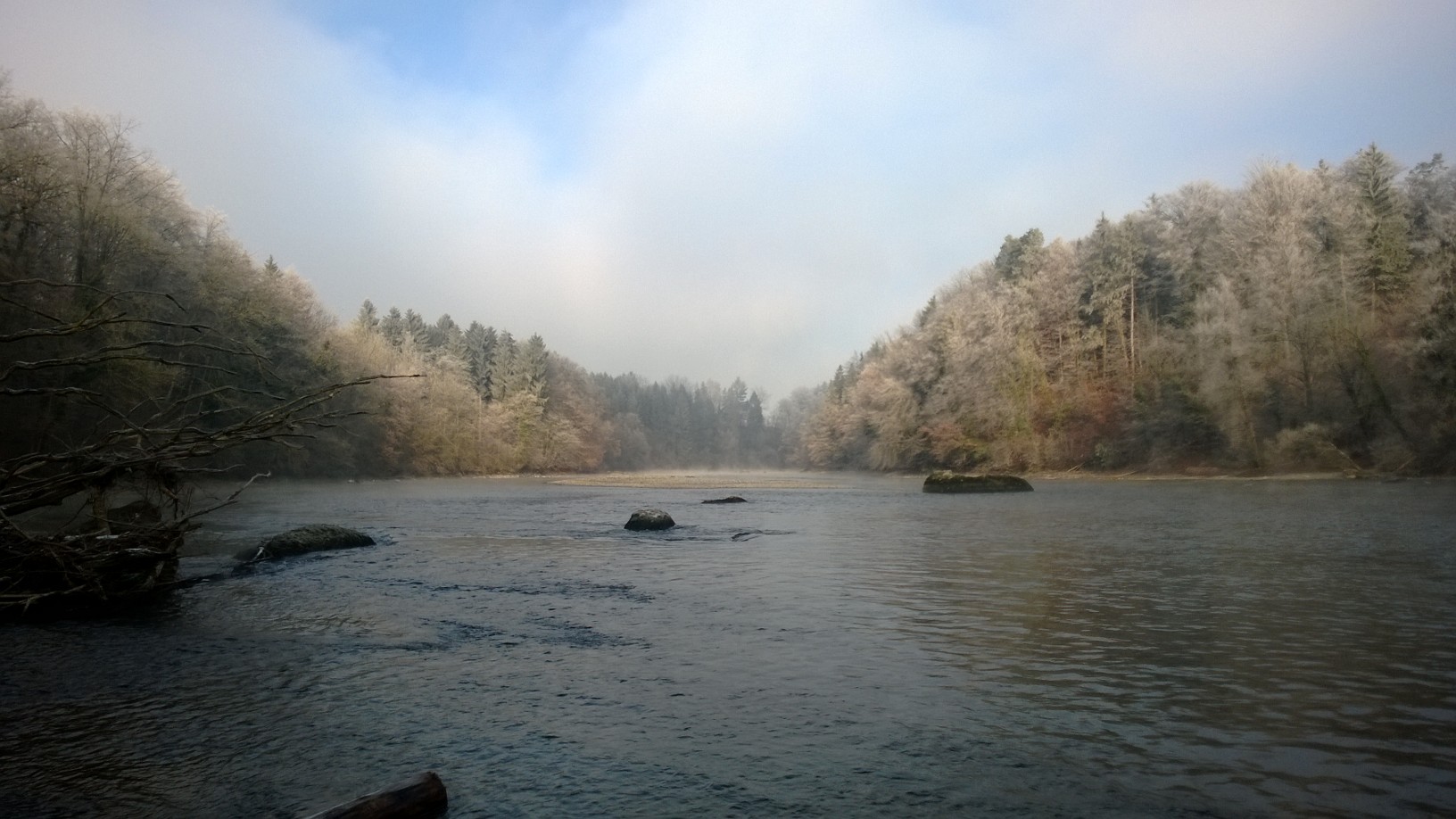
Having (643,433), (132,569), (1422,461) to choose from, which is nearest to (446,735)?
(132,569)

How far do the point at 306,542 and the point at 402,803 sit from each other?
15048 mm

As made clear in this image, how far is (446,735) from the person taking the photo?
19.8 ft

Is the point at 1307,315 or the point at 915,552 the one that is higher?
the point at 1307,315

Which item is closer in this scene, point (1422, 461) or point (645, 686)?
point (645, 686)

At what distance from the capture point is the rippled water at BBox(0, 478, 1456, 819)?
16.3ft

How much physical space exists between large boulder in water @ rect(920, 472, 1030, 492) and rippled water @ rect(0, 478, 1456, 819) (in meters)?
26.2

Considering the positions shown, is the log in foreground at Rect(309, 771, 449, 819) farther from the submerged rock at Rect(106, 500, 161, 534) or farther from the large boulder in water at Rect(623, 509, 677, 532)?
the large boulder in water at Rect(623, 509, 677, 532)

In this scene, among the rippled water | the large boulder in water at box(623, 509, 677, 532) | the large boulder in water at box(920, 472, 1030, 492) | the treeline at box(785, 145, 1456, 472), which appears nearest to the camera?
the rippled water

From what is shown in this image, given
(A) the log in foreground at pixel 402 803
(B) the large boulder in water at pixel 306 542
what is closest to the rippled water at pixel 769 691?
(A) the log in foreground at pixel 402 803

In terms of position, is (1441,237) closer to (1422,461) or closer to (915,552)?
(1422,461)

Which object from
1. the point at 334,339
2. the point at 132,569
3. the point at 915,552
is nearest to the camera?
the point at 132,569

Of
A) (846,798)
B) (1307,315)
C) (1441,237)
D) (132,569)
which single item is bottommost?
(846,798)

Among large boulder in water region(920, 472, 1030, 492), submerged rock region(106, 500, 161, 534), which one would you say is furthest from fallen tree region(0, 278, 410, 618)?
large boulder in water region(920, 472, 1030, 492)

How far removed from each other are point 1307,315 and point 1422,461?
966cm
